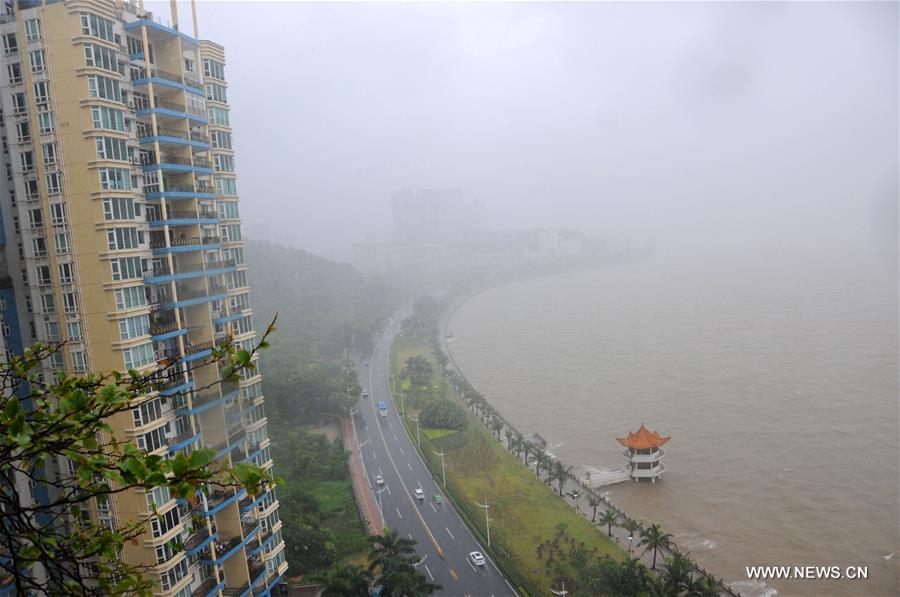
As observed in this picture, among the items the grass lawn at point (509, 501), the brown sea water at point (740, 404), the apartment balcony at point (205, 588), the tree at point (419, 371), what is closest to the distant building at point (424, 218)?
the brown sea water at point (740, 404)

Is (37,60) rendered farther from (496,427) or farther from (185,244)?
(496,427)

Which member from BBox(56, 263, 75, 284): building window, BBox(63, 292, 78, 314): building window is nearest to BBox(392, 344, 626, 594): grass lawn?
BBox(63, 292, 78, 314): building window

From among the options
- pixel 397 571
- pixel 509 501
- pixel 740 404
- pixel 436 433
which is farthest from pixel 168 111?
pixel 740 404

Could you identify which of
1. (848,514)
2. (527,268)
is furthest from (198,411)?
(527,268)

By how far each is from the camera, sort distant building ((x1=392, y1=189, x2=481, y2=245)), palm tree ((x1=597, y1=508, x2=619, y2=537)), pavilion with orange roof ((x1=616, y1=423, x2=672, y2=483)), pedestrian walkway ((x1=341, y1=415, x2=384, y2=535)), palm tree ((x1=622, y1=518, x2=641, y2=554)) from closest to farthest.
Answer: palm tree ((x1=622, y1=518, x2=641, y2=554)) → palm tree ((x1=597, y1=508, x2=619, y2=537)) → pedestrian walkway ((x1=341, y1=415, x2=384, y2=535)) → pavilion with orange roof ((x1=616, y1=423, x2=672, y2=483)) → distant building ((x1=392, y1=189, x2=481, y2=245))

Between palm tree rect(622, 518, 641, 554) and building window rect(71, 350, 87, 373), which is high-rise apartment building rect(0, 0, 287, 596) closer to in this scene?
building window rect(71, 350, 87, 373)
